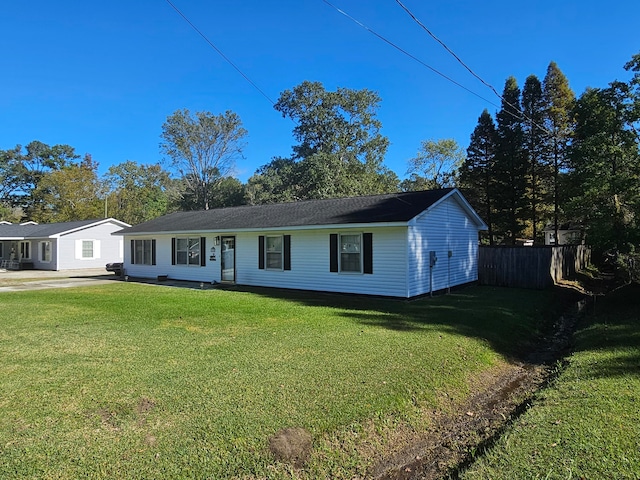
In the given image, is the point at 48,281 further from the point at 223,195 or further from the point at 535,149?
the point at 535,149

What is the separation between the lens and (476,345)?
7.14 meters

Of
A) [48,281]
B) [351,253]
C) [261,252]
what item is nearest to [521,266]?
[351,253]

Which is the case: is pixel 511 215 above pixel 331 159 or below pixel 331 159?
below

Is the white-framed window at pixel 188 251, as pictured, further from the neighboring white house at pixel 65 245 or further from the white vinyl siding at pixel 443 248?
the neighboring white house at pixel 65 245

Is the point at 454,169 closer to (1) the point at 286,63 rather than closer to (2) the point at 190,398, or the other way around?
(1) the point at 286,63

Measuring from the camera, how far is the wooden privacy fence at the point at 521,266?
1620cm

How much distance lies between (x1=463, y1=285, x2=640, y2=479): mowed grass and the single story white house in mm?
6226

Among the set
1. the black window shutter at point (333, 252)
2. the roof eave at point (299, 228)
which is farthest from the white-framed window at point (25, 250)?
the black window shutter at point (333, 252)

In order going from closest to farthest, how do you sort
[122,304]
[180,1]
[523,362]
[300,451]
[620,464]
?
[620,464] → [300,451] → [523,362] → [180,1] → [122,304]

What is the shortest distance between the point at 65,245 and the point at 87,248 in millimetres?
1495

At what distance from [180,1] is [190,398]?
27.7 ft

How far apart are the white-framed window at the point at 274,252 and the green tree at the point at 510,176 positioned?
20.0 meters

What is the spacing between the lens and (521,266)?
1650 cm

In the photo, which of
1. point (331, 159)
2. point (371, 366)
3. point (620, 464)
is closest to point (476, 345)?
point (371, 366)
